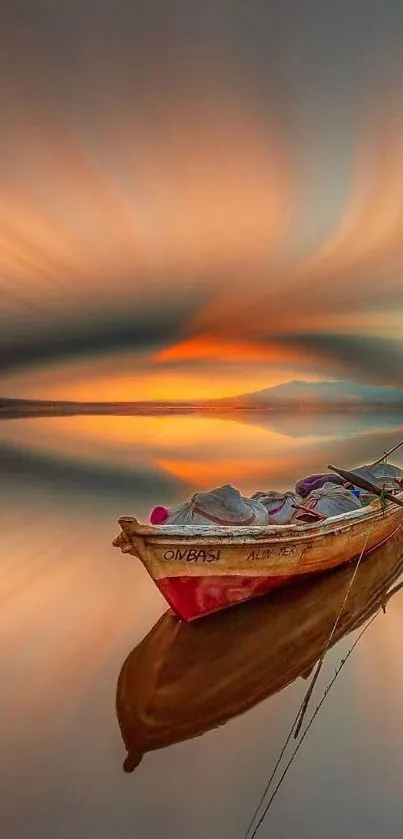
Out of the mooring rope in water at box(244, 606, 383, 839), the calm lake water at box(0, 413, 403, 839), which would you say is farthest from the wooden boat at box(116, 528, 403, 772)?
the mooring rope in water at box(244, 606, 383, 839)

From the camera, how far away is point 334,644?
8.00 meters

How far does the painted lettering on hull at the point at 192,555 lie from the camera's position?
7.52m

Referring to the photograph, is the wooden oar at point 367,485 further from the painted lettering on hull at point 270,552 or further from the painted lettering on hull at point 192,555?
the painted lettering on hull at point 192,555

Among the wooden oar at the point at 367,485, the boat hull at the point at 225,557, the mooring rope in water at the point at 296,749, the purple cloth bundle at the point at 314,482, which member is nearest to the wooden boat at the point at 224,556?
the boat hull at the point at 225,557

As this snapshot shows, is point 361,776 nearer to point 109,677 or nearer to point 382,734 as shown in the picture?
point 382,734

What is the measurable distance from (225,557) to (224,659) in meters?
1.23

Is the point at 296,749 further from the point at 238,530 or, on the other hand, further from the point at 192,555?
the point at 238,530

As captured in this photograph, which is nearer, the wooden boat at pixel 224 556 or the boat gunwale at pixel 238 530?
the boat gunwale at pixel 238 530

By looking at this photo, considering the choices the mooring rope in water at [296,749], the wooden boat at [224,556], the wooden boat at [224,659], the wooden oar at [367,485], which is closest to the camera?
the mooring rope in water at [296,749]

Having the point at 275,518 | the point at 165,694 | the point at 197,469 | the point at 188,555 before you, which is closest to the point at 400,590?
the point at 275,518

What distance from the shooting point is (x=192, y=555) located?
25.0 feet

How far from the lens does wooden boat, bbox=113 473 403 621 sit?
24.5ft

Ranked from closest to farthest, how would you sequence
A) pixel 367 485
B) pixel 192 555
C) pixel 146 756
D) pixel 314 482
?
pixel 146 756 → pixel 192 555 → pixel 367 485 → pixel 314 482

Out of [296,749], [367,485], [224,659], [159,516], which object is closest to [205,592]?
[224,659]
